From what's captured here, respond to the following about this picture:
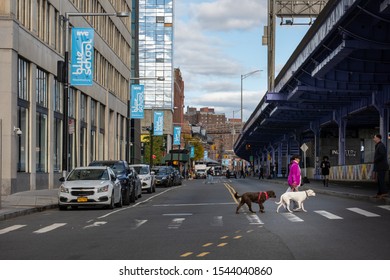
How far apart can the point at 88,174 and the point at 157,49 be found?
5013 inches

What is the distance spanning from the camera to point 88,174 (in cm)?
2600

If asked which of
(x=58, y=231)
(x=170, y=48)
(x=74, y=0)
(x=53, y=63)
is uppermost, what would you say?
(x=170, y=48)

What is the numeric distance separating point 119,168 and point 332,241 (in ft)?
56.2

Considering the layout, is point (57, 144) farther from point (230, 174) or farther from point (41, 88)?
point (230, 174)

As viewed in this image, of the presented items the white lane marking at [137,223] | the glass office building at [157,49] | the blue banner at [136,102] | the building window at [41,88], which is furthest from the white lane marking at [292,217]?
the glass office building at [157,49]

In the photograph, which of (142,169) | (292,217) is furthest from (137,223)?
(142,169)

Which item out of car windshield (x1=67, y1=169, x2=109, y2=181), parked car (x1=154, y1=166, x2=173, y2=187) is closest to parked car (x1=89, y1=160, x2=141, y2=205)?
car windshield (x1=67, y1=169, x2=109, y2=181)

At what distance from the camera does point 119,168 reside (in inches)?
1159

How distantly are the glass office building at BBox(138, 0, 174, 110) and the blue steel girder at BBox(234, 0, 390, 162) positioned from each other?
7148cm

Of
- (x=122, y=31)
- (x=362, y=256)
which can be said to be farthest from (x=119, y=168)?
(x=122, y=31)

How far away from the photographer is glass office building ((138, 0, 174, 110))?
487ft

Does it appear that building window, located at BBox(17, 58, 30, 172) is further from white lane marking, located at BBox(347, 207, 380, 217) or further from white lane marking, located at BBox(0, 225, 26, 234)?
white lane marking, located at BBox(347, 207, 380, 217)

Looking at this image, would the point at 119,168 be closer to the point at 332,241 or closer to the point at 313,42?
the point at 313,42

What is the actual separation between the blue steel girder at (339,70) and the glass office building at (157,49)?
7148 cm
